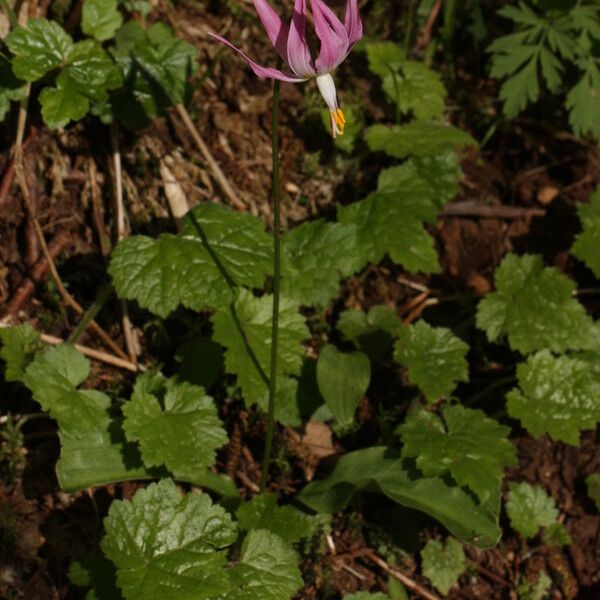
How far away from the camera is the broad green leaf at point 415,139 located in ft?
13.5

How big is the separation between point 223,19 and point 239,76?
33 cm

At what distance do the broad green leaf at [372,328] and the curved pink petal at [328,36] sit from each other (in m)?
1.62

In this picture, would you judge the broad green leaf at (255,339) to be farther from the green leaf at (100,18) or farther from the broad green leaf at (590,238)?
the broad green leaf at (590,238)

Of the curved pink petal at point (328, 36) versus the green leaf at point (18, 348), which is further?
the green leaf at point (18, 348)

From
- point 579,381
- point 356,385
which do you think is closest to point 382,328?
point 356,385

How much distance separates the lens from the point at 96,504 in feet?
10.8

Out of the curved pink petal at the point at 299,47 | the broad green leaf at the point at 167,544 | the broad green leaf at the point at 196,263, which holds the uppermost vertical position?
the curved pink petal at the point at 299,47

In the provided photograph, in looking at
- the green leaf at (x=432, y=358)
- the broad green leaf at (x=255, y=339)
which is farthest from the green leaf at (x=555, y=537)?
the broad green leaf at (x=255, y=339)

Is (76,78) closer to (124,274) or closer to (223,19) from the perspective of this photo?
(124,274)

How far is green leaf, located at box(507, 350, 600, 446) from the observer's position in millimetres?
3490

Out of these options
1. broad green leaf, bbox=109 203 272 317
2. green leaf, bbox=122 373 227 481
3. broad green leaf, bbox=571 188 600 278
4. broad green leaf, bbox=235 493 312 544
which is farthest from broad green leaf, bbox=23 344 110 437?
broad green leaf, bbox=571 188 600 278

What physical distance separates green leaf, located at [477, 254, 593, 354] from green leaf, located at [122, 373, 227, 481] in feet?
4.59

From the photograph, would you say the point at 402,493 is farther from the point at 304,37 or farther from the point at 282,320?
the point at 304,37

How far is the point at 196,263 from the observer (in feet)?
10.3
